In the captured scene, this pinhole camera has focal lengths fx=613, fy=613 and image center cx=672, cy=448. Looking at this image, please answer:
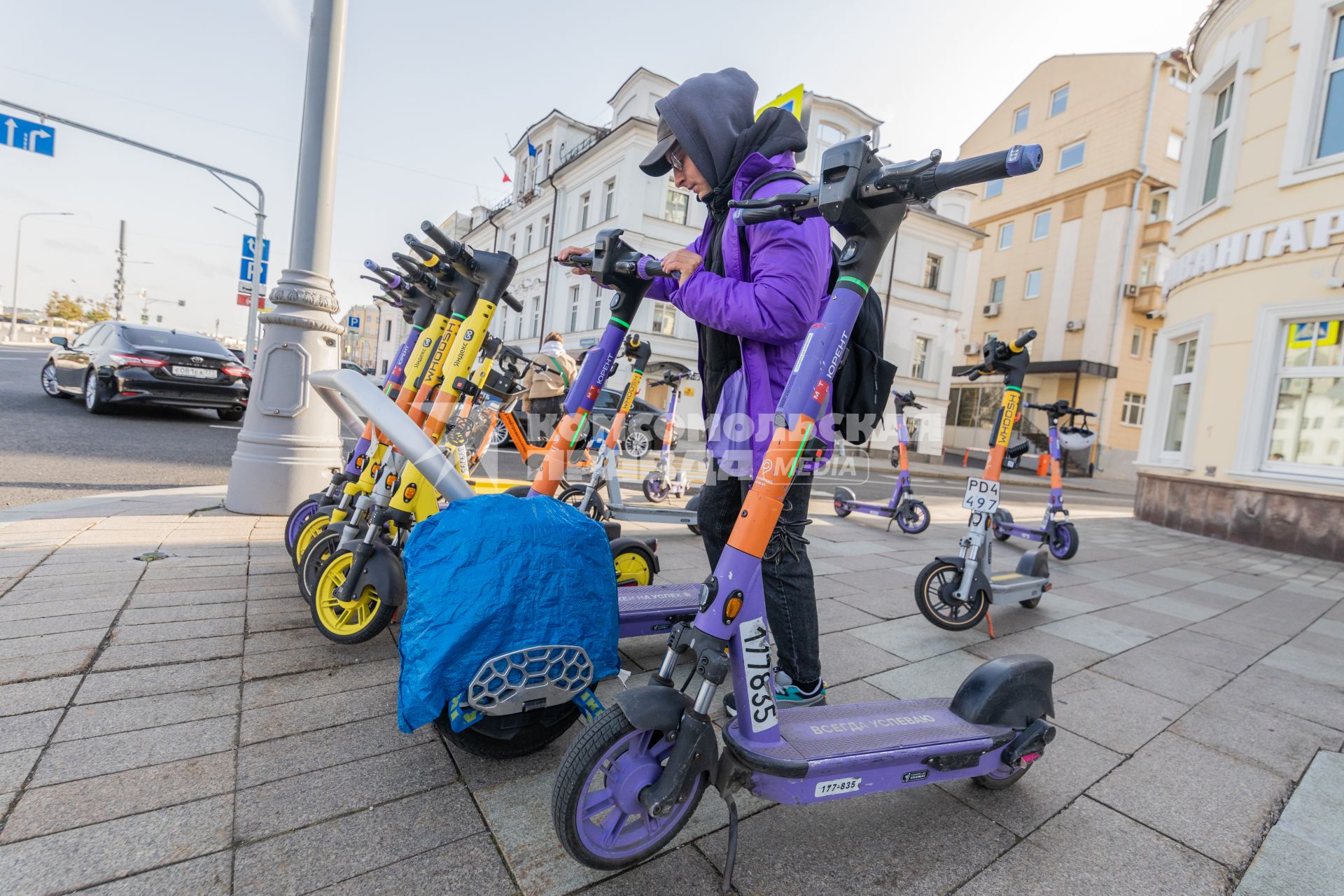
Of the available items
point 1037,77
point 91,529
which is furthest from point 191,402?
point 1037,77

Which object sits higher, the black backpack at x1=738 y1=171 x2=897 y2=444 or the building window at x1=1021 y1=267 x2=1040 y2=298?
the building window at x1=1021 y1=267 x2=1040 y2=298

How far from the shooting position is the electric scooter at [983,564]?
3363mm

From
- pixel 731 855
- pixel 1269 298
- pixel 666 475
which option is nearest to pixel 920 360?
pixel 1269 298

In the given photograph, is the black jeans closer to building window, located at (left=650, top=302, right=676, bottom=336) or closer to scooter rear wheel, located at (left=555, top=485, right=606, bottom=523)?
scooter rear wheel, located at (left=555, top=485, right=606, bottom=523)

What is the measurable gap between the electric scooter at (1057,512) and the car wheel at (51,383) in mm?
13857

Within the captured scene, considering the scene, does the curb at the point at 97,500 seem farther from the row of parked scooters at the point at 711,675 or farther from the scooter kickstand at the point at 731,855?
the scooter kickstand at the point at 731,855

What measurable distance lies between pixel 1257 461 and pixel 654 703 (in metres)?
10.0

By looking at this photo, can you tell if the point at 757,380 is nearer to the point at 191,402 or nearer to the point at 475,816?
the point at 475,816

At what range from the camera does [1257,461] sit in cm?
788

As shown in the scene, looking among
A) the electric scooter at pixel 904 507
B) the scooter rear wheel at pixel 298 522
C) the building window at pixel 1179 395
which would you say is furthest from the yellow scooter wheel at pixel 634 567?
the building window at pixel 1179 395

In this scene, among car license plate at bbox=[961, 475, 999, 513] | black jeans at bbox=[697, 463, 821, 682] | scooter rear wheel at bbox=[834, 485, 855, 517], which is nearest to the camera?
black jeans at bbox=[697, 463, 821, 682]

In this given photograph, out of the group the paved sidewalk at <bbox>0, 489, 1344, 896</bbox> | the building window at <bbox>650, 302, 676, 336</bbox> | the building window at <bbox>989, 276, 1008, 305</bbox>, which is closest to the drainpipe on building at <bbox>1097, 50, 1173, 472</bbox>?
the building window at <bbox>989, 276, 1008, 305</bbox>

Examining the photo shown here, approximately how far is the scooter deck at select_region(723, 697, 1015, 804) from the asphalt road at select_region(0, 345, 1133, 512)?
565 cm

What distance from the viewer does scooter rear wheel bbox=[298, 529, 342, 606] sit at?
244cm
